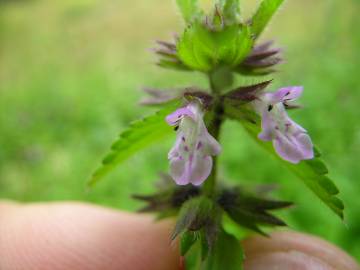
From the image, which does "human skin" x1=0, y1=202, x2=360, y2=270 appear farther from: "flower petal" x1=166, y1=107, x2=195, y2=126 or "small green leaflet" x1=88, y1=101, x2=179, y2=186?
"flower petal" x1=166, y1=107, x2=195, y2=126

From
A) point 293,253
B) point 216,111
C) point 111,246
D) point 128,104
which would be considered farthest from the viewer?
point 128,104

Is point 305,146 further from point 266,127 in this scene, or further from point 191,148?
point 191,148

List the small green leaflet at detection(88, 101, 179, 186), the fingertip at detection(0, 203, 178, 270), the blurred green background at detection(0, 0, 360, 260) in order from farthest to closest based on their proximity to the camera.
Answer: the blurred green background at detection(0, 0, 360, 260) < the fingertip at detection(0, 203, 178, 270) < the small green leaflet at detection(88, 101, 179, 186)

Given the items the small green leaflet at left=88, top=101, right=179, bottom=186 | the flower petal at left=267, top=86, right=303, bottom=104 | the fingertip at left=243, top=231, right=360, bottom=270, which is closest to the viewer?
the flower petal at left=267, top=86, right=303, bottom=104

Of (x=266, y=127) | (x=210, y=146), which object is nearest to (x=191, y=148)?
(x=210, y=146)

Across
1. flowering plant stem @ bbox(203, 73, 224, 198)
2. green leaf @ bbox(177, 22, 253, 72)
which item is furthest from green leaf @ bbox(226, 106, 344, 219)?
green leaf @ bbox(177, 22, 253, 72)

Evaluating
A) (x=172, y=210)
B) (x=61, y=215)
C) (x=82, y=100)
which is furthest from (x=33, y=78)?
(x=172, y=210)
